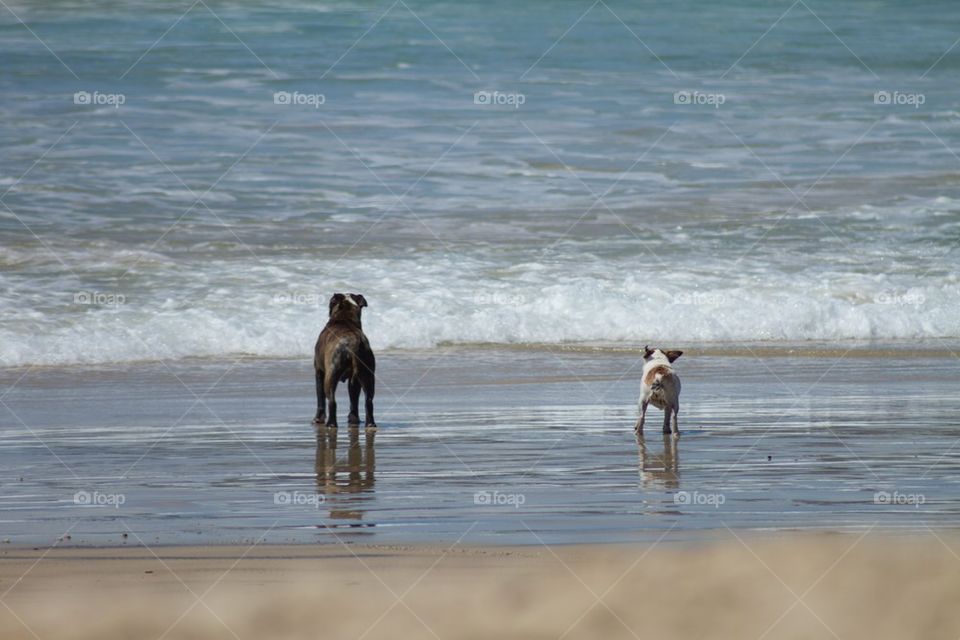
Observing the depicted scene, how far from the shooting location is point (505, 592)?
180 inches

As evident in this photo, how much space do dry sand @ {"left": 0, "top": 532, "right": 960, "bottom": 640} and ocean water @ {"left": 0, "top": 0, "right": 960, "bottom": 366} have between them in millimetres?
9365

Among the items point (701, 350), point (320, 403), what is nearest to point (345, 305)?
point (320, 403)

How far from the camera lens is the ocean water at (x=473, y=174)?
16.0 metres

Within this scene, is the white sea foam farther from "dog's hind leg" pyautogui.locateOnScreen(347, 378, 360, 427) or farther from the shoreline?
"dog's hind leg" pyautogui.locateOnScreen(347, 378, 360, 427)

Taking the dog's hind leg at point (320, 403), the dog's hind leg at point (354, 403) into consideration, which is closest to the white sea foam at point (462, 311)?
the dog's hind leg at point (320, 403)

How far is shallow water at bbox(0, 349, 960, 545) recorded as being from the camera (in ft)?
20.3

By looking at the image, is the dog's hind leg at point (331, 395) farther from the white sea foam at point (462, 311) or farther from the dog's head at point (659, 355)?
the white sea foam at point (462, 311)

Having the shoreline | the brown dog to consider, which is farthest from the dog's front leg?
the shoreline

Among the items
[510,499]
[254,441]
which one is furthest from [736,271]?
[510,499]

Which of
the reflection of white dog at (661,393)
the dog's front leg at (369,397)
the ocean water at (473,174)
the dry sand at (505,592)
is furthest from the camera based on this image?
the ocean water at (473,174)

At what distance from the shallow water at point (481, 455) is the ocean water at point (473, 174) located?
8.39 feet

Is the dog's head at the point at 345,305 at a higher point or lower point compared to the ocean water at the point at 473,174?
lower

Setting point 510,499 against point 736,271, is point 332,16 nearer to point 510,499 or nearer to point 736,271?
point 736,271

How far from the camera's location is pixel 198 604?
14.8 feet
